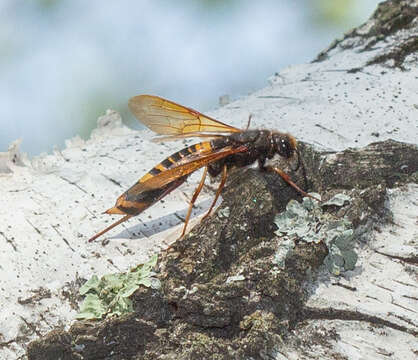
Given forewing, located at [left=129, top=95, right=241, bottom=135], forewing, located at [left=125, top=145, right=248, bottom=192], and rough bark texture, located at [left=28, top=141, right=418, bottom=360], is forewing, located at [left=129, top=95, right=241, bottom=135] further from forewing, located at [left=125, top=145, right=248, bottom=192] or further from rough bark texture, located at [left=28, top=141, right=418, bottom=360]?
rough bark texture, located at [left=28, top=141, right=418, bottom=360]

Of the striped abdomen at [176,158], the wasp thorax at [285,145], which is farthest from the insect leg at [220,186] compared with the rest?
the wasp thorax at [285,145]

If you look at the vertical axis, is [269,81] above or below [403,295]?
above

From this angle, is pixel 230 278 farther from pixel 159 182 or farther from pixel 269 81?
pixel 269 81

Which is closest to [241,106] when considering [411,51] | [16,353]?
[411,51]

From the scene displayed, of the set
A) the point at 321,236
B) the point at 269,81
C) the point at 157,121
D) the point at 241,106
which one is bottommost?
the point at 321,236

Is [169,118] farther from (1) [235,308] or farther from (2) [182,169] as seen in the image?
(1) [235,308]

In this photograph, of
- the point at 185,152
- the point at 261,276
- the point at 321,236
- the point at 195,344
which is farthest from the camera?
the point at 185,152

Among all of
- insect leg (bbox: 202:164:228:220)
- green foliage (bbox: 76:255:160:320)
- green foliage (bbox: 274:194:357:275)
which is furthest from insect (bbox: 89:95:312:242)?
green foliage (bbox: 76:255:160:320)
